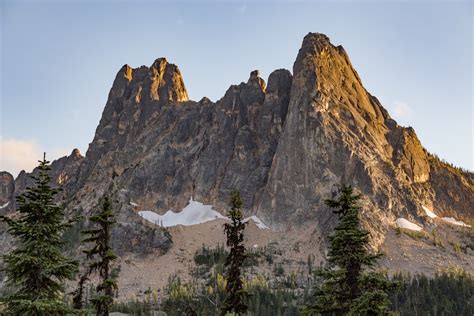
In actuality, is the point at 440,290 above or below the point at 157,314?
above

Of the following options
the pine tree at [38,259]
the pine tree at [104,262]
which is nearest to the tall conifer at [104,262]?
the pine tree at [104,262]

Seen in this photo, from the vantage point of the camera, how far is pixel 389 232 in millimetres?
198500

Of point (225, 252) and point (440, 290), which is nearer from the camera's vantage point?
point (440, 290)

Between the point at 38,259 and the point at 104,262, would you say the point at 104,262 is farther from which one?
the point at 38,259

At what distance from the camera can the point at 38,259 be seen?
1942 cm

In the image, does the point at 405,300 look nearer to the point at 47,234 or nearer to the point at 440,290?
the point at 440,290

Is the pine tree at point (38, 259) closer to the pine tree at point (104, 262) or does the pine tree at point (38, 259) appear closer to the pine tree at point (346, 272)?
the pine tree at point (104, 262)

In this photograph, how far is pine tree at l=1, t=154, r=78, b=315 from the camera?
18.9 metres

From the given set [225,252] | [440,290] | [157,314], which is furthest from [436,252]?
[157,314]

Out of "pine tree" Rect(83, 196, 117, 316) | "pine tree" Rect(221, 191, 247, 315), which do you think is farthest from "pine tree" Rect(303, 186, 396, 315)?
"pine tree" Rect(83, 196, 117, 316)

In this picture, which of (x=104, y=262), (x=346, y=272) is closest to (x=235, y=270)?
(x=104, y=262)

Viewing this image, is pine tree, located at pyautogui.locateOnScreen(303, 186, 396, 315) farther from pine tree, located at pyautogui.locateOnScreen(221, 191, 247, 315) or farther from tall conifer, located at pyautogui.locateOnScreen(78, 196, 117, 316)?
tall conifer, located at pyautogui.locateOnScreen(78, 196, 117, 316)

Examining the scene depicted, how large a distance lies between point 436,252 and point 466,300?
1864 inches

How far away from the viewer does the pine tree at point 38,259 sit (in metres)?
18.9
